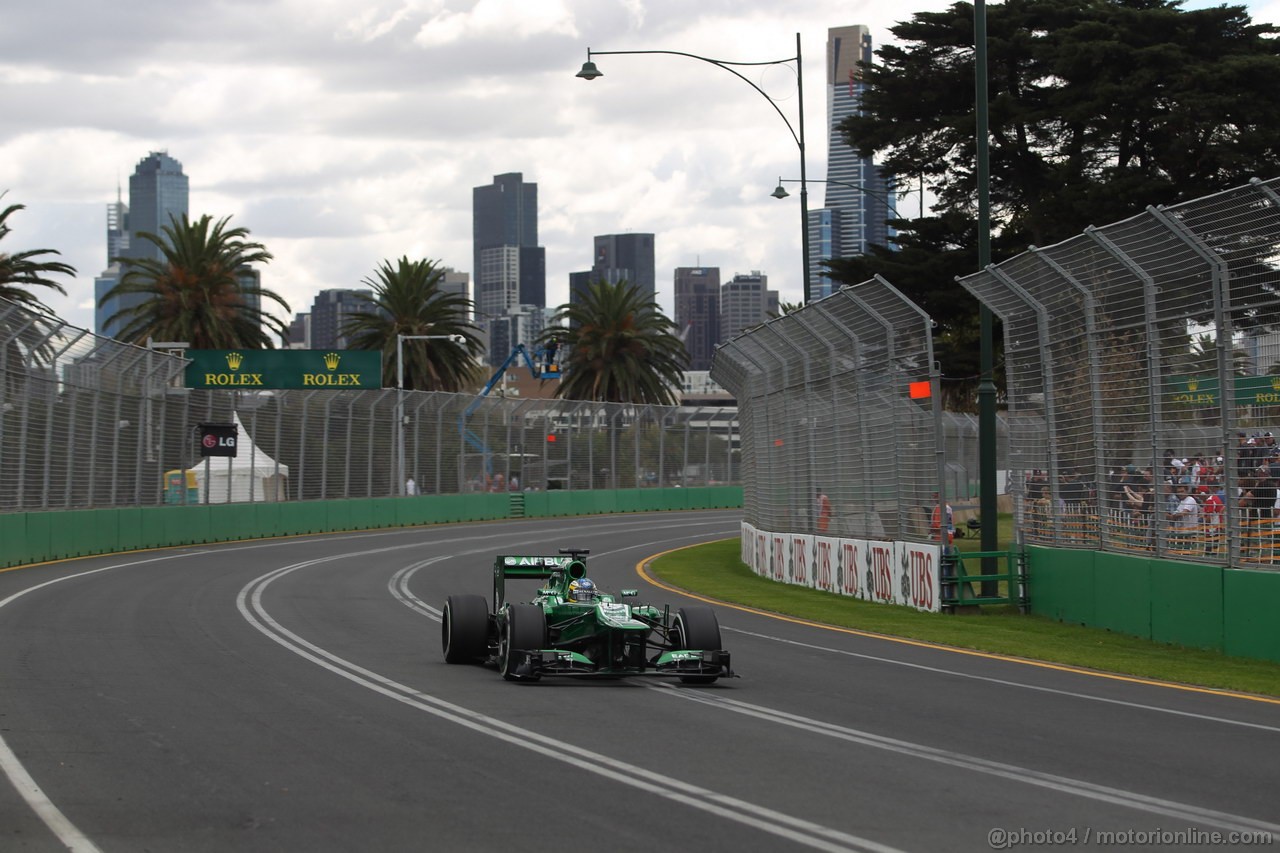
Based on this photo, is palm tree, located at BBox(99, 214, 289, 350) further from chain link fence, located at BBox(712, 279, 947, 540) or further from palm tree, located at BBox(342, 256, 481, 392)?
chain link fence, located at BBox(712, 279, 947, 540)

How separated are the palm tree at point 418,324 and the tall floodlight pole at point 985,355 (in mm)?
41649

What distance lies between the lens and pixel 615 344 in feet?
228

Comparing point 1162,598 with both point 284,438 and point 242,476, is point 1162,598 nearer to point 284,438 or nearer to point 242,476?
point 242,476

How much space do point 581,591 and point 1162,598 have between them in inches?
277

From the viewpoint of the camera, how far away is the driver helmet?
42.9 feet

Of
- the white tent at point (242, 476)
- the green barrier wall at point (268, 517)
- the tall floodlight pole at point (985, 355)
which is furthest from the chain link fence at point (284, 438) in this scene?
the tall floodlight pole at point (985, 355)

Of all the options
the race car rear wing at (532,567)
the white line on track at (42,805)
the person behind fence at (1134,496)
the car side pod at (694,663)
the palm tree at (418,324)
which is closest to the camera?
the white line on track at (42,805)

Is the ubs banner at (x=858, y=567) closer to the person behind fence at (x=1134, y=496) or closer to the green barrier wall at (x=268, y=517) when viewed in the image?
the person behind fence at (x=1134, y=496)

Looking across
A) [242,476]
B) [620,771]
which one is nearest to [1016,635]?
[620,771]

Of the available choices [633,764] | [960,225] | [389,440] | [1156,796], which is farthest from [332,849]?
[389,440]

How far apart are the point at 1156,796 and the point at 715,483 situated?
197 ft

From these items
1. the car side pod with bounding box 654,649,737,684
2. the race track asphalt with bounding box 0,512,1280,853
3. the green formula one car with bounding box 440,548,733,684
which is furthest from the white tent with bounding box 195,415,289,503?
the car side pod with bounding box 654,649,737,684

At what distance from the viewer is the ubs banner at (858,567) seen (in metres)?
21.3

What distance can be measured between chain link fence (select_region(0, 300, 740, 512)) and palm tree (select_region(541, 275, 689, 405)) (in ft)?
15.3
